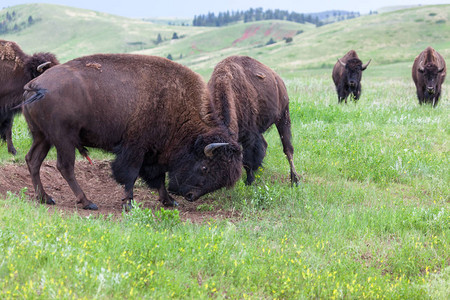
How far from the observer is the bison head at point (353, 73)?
17531 mm

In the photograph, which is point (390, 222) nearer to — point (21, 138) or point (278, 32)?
point (21, 138)

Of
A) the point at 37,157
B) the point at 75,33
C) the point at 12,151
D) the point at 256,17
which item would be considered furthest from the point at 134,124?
the point at 256,17

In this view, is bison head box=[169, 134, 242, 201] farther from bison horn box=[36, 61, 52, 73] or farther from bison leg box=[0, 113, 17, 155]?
bison leg box=[0, 113, 17, 155]

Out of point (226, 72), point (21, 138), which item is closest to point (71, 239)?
point (226, 72)

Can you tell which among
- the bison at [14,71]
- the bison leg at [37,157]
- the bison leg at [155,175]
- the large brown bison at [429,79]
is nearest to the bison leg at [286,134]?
the bison leg at [155,175]

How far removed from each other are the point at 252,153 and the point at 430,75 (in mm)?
10563

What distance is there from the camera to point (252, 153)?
7.56 m

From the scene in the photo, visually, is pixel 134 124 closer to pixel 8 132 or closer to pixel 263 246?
pixel 263 246

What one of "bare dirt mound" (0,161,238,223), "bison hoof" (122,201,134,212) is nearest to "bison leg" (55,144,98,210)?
"bare dirt mound" (0,161,238,223)

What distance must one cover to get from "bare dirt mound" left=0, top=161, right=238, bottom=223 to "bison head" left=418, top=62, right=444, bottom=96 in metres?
11.1

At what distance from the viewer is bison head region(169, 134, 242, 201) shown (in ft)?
19.9

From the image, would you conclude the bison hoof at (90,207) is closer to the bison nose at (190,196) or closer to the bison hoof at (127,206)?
the bison hoof at (127,206)

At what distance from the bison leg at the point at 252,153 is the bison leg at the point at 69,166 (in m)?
2.45

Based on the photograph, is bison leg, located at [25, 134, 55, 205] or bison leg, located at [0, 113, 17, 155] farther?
bison leg, located at [0, 113, 17, 155]
